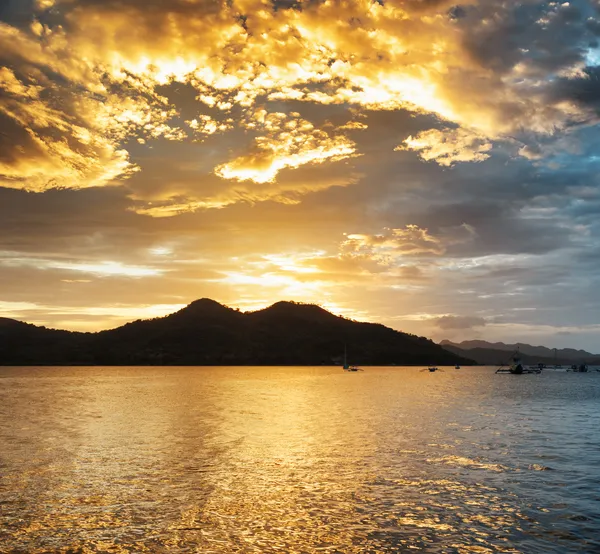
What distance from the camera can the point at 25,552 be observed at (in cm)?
2331

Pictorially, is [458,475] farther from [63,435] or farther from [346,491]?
[63,435]

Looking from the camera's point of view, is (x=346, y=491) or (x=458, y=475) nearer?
(x=346, y=491)

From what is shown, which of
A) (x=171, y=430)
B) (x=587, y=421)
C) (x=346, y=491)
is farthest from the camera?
(x=587, y=421)

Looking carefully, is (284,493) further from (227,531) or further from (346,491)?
(227,531)

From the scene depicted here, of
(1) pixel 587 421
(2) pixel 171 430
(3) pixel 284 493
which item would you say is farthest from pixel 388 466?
(1) pixel 587 421

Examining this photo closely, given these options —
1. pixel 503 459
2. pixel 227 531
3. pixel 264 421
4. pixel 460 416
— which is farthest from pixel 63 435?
pixel 460 416

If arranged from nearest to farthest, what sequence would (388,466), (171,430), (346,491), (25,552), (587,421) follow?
(25,552), (346,491), (388,466), (171,430), (587,421)

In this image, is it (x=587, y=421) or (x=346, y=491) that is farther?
(x=587, y=421)

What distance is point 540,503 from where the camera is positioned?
107 feet

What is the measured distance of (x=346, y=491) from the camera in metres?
34.9

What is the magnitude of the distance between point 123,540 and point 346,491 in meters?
15.0

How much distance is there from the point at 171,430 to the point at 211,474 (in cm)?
2858

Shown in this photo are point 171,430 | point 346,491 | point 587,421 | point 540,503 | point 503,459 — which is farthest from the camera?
point 587,421

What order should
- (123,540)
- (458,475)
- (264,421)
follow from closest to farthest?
(123,540) < (458,475) < (264,421)
